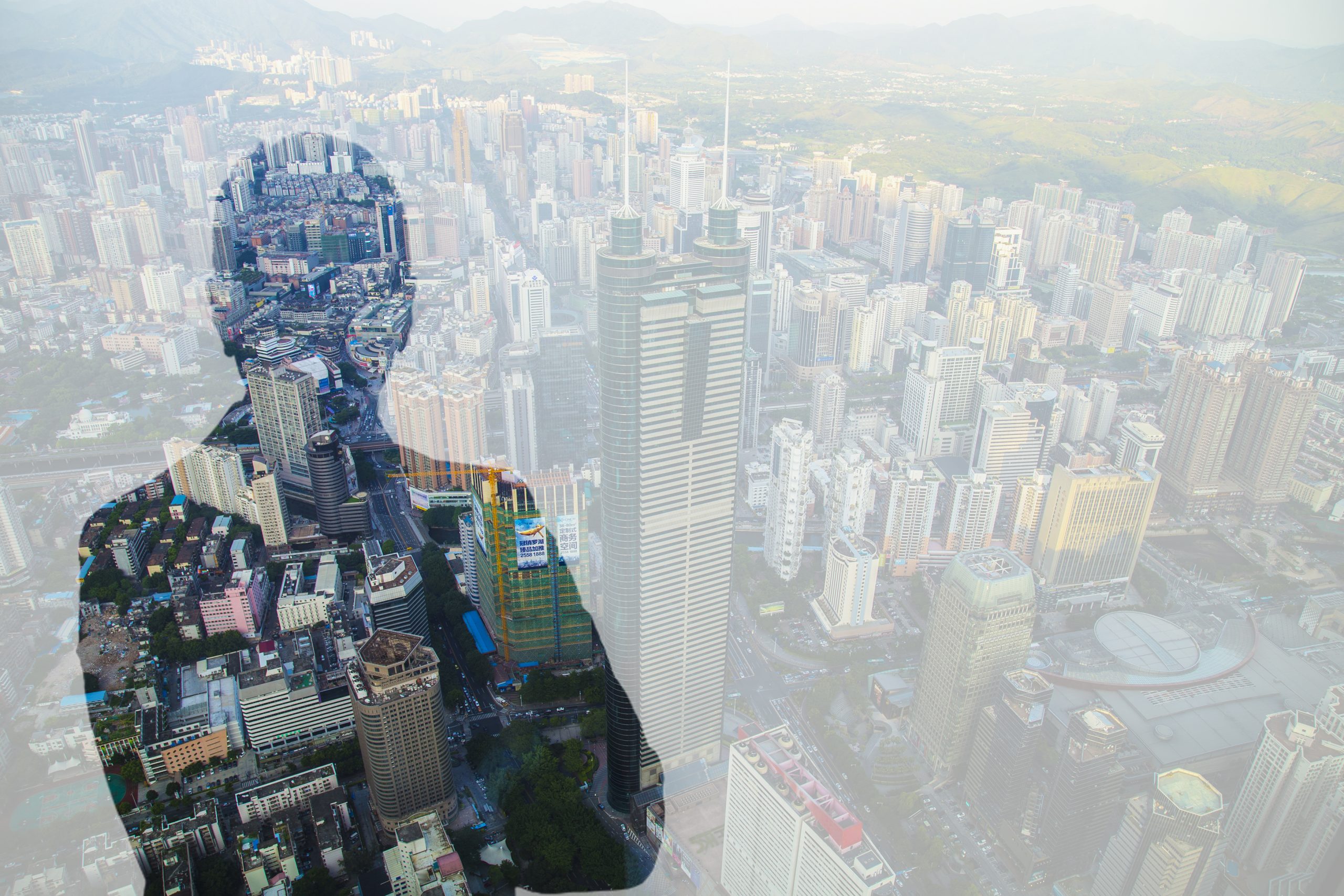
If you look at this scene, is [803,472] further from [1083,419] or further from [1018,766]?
[1083,419]

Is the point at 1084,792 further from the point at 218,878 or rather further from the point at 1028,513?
the point at 218,878

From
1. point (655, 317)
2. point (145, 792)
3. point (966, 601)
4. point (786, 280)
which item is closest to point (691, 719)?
point (966, 601)

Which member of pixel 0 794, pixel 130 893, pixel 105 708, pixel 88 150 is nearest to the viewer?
pixel 130 893

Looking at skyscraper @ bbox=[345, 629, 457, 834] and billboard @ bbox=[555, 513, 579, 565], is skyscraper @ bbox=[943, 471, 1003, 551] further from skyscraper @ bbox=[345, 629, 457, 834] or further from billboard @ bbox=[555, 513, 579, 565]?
skyscraper @ bbox=[345, 629, 457, 834]

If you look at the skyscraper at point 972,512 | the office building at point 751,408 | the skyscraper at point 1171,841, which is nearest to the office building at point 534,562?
the office building at point 751,408

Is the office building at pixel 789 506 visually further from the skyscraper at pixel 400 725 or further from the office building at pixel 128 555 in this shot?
the office building at pixel 128 555

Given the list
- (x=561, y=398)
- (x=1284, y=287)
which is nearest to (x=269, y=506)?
(x=561, y=398)

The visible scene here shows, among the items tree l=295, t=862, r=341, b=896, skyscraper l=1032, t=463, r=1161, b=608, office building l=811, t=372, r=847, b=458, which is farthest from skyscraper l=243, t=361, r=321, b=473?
skyscraper l=1032, t=463, r=1161, b=608
